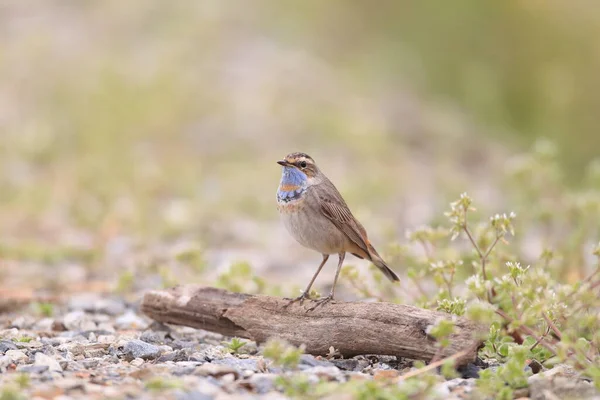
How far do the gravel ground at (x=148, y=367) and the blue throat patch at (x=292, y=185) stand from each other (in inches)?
36.2

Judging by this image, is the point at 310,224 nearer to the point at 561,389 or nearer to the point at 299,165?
the point at 299,165

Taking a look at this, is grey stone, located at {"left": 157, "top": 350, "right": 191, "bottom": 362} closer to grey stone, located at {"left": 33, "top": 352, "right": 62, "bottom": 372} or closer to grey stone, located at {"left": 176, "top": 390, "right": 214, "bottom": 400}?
grey stone, located at {"left": 33, "top": 352, "right": 62, "bottom": 372}

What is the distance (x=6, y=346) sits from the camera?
4535mm

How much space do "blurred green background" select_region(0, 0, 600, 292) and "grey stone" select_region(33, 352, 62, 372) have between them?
191cm

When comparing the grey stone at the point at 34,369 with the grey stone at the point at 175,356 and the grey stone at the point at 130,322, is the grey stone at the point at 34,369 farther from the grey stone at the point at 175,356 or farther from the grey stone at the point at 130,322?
the grey stone at the point at 130,322

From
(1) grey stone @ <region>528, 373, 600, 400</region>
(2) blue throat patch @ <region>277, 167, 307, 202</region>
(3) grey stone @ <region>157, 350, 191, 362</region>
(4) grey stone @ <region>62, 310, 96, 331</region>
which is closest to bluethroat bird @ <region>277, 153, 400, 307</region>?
(2) blue throat patch @ <region>277, 167, 307, 202</region>

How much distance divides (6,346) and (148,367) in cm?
91

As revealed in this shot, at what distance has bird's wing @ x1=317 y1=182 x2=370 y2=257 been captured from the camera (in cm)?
529

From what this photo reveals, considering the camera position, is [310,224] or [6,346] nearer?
[6,346]

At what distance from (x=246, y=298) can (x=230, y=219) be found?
4406 mm

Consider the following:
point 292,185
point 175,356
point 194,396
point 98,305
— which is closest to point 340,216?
point 292,185

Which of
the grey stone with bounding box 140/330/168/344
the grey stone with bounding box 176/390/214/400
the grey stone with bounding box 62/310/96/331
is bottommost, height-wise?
the grey stone with bounding box 176/390/214/400

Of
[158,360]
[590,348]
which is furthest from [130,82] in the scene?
[590,348]

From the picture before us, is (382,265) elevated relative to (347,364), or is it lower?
elevated
